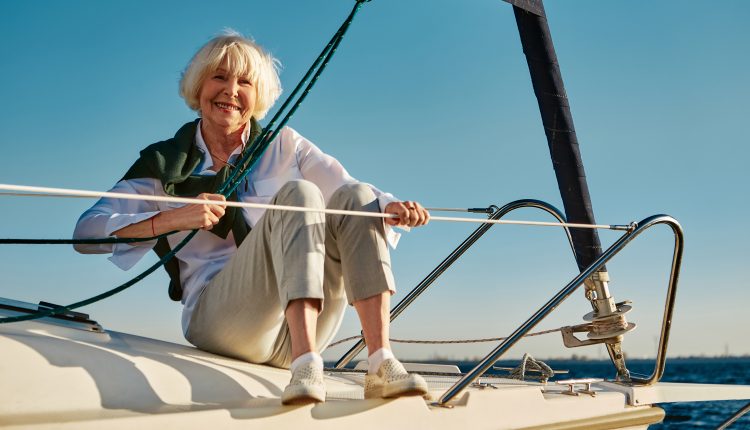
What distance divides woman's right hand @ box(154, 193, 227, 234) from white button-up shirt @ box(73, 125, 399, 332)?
101 millimetres

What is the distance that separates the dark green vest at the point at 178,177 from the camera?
2.53m

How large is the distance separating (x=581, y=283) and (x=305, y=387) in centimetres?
117

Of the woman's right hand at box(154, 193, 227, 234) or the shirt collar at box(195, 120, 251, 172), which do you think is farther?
the shirt collar at box(195, 120, 251, 172)

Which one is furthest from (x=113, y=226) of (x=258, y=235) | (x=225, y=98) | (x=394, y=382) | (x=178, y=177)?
(x=394, y=382)

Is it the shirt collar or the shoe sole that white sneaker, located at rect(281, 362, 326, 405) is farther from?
the shirt collar

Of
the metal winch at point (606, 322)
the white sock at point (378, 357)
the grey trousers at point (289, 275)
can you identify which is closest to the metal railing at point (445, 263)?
the metal winch at point (606, 322)

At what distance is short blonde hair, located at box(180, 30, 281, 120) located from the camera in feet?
8.73

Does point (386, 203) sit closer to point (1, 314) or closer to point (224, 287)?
point (224, 287)

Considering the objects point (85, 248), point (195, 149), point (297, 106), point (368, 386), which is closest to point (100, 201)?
point (85, 248)

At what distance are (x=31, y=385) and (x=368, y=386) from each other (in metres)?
0.81

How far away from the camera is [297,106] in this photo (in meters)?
2.43

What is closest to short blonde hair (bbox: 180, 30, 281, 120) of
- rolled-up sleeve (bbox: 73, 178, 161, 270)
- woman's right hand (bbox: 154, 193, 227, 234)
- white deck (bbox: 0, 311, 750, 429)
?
rolled-up sleeve (bbox: 73, 178, 161, 270)

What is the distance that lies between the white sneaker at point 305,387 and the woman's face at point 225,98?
1.10 metres

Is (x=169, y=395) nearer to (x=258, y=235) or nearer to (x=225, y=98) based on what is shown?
(x=258, y=235)
